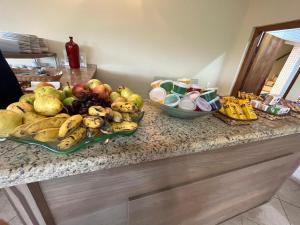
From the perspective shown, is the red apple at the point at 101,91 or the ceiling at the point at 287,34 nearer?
the red apple at the point at 101,91

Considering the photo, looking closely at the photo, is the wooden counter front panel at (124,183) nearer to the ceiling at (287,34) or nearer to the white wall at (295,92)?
the white wall at (295,92)

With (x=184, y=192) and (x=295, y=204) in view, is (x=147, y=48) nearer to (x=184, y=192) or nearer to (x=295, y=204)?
(x=184, y=192)

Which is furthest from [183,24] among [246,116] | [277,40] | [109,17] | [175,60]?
[246,116]

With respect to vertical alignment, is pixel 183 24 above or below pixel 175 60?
above

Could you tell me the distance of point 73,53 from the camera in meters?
1.94

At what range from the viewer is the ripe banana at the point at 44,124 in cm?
37

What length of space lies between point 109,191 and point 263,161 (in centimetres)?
83

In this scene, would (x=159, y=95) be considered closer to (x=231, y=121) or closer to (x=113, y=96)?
(x=113, y=96)

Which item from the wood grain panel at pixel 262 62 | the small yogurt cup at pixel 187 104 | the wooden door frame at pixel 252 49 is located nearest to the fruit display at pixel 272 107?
the small yogurt cup at pixel 187 104

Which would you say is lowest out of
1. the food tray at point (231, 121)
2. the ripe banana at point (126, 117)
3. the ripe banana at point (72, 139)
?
the food tray at point (231, 121)

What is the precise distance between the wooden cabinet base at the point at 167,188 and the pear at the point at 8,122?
0.16 meters

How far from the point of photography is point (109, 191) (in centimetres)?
50

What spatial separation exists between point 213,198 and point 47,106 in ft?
2.97

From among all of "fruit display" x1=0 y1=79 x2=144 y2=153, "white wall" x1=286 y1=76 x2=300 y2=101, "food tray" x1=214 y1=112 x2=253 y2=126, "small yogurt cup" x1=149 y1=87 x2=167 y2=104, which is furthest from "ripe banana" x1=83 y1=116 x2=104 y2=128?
"white wall" x1=286 y1=76 x2=300 y2=101
